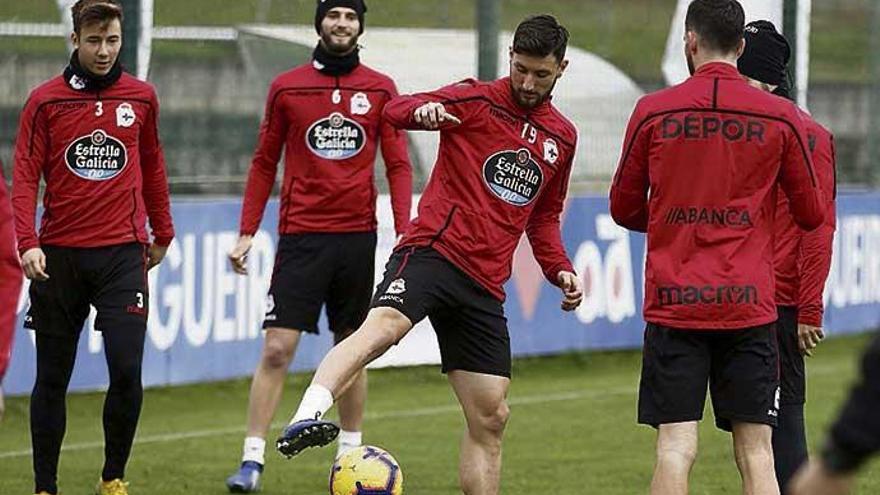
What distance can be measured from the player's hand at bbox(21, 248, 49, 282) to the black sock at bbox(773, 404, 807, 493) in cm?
305

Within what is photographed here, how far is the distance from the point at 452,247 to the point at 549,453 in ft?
10.7

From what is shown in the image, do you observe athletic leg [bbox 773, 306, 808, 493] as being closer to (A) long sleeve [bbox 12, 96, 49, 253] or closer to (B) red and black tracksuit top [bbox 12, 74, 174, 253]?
(B) red and black tracksuit top [bbox 12, 74, 174, 253]

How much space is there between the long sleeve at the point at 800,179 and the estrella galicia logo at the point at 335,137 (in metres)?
3.18

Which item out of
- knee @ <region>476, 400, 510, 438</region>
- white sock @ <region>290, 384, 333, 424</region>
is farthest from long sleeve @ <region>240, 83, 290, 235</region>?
white sock @ <region>290, 384, 333, 424</region>

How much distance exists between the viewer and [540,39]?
286 inches

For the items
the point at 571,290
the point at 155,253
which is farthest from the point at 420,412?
the point at 571,290

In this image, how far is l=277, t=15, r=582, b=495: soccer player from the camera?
7473mm

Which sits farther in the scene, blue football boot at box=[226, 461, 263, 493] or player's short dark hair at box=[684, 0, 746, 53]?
blue football boot at box=[226, 461, 263, 493]

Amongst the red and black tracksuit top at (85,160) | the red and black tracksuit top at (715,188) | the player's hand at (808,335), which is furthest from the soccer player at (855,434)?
the red and black tracksuit top at (85,160)

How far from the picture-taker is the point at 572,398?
43.2ft

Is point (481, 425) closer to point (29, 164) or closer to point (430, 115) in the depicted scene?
point (430, 115)

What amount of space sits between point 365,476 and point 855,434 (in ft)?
12.0

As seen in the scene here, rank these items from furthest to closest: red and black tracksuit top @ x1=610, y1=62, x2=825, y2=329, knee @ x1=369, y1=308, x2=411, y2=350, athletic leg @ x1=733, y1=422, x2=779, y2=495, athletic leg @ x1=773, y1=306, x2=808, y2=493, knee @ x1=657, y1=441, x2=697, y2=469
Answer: athletic leg @ x1=773, y1=306, x2=808, y2=493
knee @ x1=369, y1=308, x2=411, y2=350
athletic leg @ x1=733, y1=422, x2=779, y2=495
knee @ x1=657, y1=441, x2=697, y2=469
red and black tracksuit top @ x1=610, y1=62, x2=825, y2=329

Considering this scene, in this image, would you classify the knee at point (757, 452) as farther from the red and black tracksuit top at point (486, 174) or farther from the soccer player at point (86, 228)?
the soccer player at point (86, 228)
